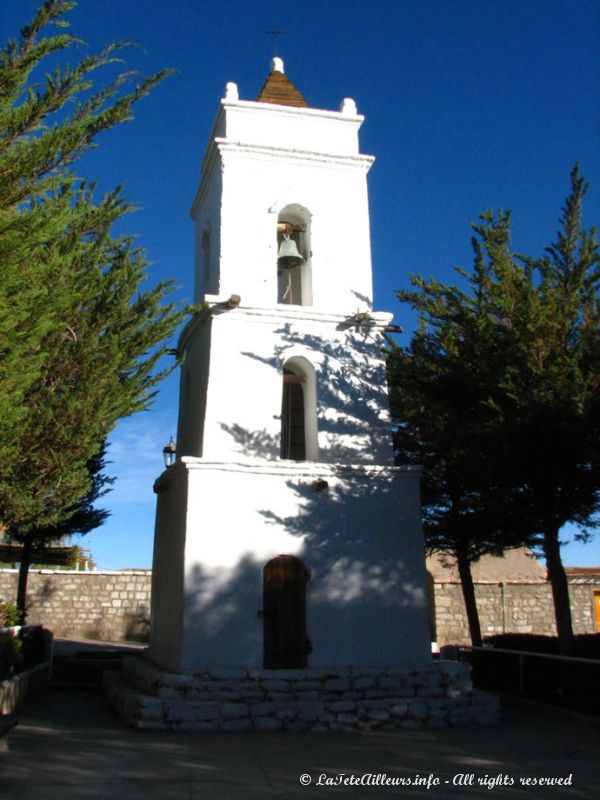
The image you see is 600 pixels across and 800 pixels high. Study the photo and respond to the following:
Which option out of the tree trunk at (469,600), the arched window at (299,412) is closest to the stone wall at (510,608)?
the tree trunk at (469,600)

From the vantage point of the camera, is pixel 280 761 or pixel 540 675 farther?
pixel 540 675

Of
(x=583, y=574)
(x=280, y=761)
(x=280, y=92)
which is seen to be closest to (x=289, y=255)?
(x=280, y=92)

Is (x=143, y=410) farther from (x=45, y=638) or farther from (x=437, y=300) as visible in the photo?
(x=45, y=638)

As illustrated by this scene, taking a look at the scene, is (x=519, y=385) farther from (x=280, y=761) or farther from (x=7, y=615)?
(x=7, y=615)

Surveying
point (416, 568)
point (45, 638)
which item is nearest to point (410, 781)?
point (416, 568)

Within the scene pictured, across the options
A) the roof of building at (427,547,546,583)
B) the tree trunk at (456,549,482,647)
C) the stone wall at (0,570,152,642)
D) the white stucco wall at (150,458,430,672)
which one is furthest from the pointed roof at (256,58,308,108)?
the roof of building at (427,547,546,583)

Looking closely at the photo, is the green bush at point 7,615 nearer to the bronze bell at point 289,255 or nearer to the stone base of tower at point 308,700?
the stone base of tower at point 308,700

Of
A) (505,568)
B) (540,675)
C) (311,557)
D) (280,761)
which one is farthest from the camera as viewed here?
(505,568)

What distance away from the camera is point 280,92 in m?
13.7

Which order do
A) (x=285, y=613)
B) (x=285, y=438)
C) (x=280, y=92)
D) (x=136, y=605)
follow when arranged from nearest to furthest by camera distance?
(x=285, y=613) < (x=285, y=438) < (x=280, y=92) < (x=136, y=605)

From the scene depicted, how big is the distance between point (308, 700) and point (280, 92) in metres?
10.8

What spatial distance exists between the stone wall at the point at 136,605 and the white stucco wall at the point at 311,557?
1097 centimetres

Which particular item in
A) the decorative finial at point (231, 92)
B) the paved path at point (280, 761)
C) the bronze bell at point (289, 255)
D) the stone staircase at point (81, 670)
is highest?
the decorative finial at point (231, 92)

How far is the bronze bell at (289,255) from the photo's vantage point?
39.5 feet
